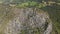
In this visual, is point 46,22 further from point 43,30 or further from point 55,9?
point 55,9

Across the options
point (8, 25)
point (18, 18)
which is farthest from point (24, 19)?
point (8, 25)

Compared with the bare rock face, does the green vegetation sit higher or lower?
higher

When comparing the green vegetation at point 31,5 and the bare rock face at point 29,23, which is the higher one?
the green vegetation at point 31,5

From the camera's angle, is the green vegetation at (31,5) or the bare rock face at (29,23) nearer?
the bare rock face at (29,23)

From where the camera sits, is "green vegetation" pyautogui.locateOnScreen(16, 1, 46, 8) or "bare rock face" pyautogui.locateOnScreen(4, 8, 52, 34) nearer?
"bare rock face" pyautogui.locateOnScreen(4, 8, 52, 34)

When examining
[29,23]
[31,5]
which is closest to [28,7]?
[31,5]

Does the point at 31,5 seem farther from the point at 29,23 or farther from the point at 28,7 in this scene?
the point at 29,23

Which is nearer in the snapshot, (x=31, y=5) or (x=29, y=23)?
(x=29, y=23)

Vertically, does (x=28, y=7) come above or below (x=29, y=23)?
above

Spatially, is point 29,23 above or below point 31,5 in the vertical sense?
below
